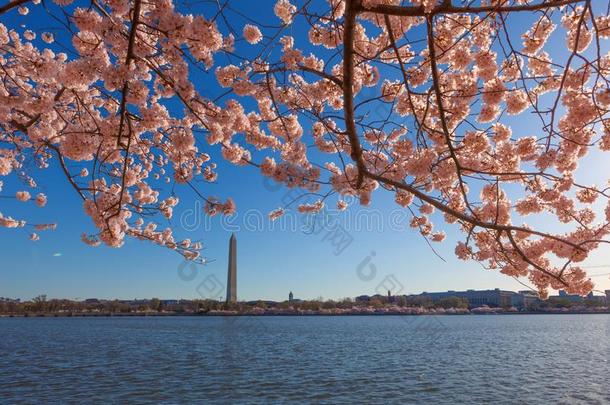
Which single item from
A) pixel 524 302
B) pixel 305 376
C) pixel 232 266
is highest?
pixel 232 266

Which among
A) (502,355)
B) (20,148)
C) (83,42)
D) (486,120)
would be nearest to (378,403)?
(486,120)

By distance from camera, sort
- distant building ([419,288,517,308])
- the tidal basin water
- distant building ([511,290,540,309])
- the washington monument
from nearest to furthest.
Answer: the tidal basin water → the washington monument → distant building ([511,290,540,309]) → distant building ([419,288,517,308])

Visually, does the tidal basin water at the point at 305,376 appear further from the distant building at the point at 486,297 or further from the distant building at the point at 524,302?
the distant building at the point at 486,297

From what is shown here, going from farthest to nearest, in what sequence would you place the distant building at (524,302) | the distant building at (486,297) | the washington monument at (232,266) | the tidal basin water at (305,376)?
the distant building at (486,297)
the distant building at (524,302)
the washington monument at (232,266)
the tidal basin water at (305,376)

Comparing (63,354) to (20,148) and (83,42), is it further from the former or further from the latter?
(83,42)

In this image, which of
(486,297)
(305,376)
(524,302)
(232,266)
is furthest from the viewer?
(486,297)

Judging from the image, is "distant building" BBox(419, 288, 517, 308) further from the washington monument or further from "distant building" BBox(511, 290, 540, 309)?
the washington monument

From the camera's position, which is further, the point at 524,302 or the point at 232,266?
the point at 524,302

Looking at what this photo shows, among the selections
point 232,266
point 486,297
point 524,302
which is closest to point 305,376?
point 232,266

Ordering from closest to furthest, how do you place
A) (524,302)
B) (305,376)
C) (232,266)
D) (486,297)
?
(305,376)
(232,266)
(524,302)
(486,297)

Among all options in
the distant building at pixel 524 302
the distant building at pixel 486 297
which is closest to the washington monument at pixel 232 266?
the distant building at pixel 524 302

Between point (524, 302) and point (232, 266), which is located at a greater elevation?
point (232, 266)

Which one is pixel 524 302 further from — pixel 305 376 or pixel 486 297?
pixel 305 376

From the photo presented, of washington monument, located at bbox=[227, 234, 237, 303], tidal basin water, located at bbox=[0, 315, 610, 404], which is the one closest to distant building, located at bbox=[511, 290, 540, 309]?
washington monument, located at bbox=[227, 234, 237, 303]
